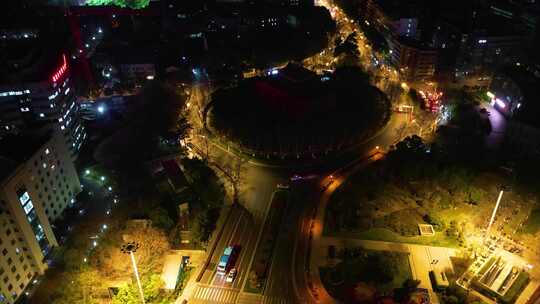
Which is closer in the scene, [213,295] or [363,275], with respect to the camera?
[213,295]

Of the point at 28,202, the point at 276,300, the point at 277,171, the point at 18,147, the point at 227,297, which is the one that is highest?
the point at 18,147

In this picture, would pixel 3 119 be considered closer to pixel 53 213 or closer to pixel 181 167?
pixel 53 213

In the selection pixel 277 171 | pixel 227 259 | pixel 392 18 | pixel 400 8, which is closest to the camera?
pixel 227 259

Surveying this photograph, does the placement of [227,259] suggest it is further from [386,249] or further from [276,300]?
[386,249]

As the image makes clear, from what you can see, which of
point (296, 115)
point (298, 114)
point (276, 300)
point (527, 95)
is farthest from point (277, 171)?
point (527, 95)

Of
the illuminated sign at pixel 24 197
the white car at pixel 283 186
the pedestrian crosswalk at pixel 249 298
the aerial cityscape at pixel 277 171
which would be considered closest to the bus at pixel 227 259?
the aerial cityscape at pixel 277 171

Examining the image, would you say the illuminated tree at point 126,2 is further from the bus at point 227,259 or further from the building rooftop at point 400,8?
the bus at point 227,259

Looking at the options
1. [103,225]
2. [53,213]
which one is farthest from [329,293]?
[53,213]

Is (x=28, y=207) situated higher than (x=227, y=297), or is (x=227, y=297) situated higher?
(x=28, y=207)

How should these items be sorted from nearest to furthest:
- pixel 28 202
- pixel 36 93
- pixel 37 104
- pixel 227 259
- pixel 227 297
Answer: pixel 227 297, pixel 28 202, pixel 227 259, pixel 36 93, pixel 37 104

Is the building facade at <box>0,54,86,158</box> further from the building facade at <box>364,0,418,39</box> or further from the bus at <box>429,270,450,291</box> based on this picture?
the building facade at <box>364,0,418,39</box>
